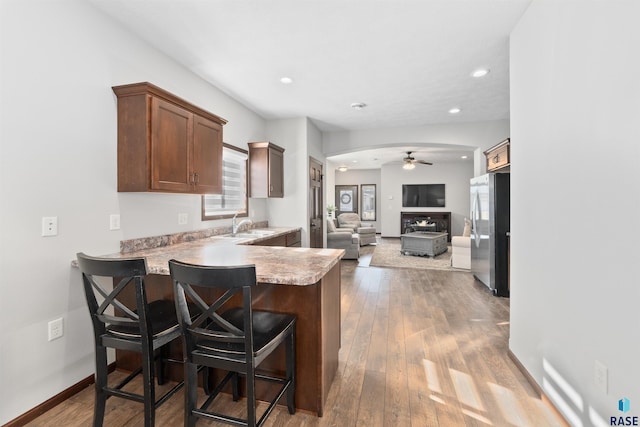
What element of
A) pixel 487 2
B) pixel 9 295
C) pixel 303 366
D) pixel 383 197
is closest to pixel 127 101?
pixel 9 295

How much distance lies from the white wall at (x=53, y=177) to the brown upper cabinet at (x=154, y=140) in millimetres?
106

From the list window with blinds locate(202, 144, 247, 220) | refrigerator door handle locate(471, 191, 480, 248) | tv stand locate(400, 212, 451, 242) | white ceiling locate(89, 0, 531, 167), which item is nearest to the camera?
white ceiling locate(89, 0, 531, 167)

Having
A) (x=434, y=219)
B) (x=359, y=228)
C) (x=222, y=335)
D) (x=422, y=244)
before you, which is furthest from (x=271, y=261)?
(x=434, y=219)

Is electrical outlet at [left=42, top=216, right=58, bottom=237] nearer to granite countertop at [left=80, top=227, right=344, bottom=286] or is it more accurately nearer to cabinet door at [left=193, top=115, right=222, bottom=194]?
granite countertop at [left=80, top=227, right=344, bottom=286]

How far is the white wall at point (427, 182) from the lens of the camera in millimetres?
10398

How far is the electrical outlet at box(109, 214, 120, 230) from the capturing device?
233 centimetres

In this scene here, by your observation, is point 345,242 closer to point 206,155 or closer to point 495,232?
point 495,232

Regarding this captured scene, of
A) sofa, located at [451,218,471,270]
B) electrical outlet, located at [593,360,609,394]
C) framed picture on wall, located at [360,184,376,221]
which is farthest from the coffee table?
electrical outlet, located at [593,360,609,394]

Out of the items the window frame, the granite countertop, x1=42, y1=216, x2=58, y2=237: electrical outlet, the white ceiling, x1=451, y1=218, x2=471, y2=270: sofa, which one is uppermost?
the white ceiling

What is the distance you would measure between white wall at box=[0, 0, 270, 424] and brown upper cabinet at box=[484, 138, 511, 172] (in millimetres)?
3957

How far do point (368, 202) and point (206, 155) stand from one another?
378 inches

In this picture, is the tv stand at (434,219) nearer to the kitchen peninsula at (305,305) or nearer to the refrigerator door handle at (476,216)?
the refrigerator door handle at (476,216)

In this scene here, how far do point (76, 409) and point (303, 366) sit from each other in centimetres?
145

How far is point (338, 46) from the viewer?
275 cm
